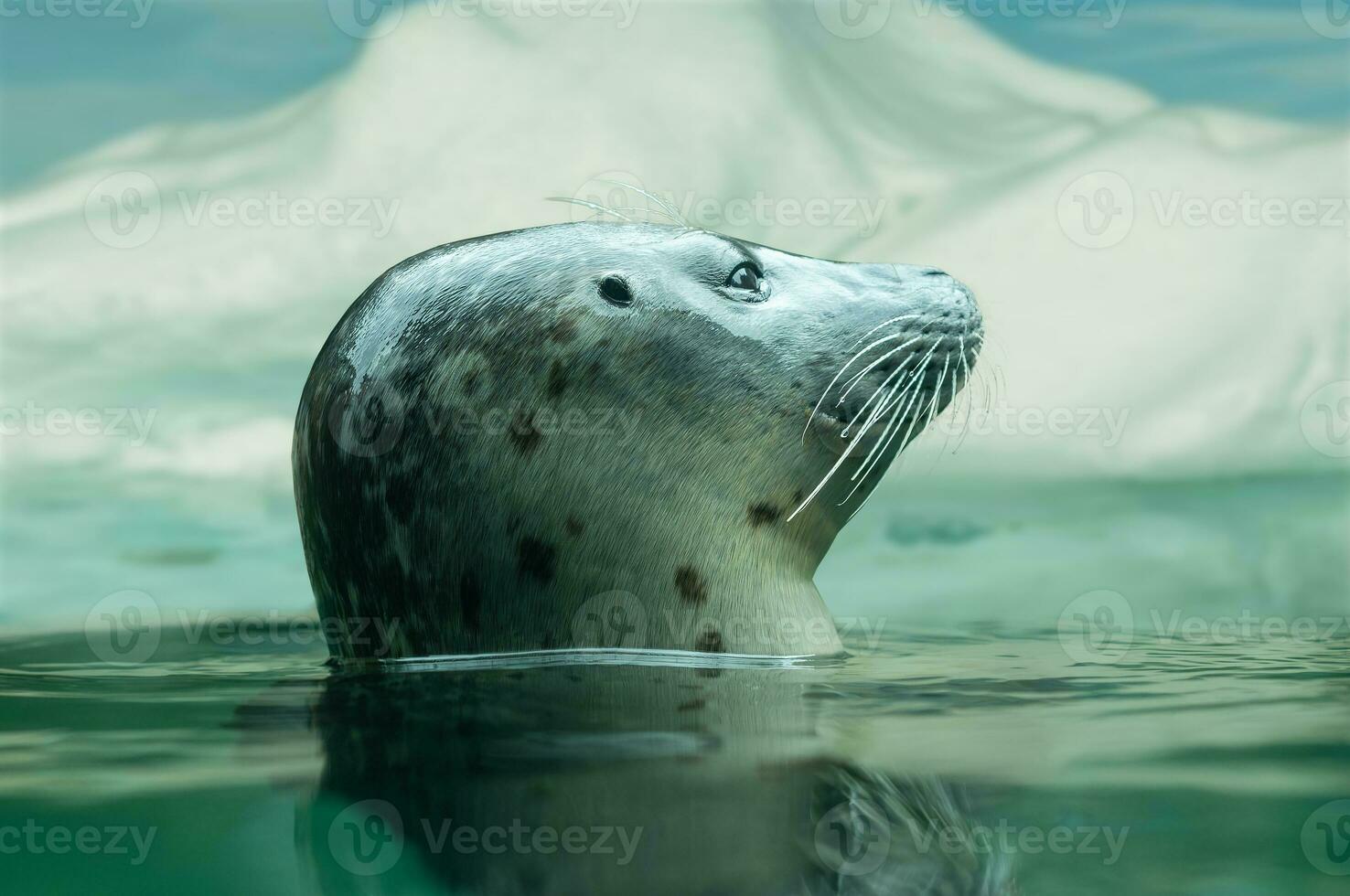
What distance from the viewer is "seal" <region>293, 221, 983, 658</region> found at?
4.26 metres

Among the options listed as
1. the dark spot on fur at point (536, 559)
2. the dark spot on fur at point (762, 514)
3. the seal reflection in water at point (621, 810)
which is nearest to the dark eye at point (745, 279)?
the dark spot on fur at point (762, 514)

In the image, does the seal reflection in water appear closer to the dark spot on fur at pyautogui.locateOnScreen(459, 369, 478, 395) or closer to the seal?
the seal

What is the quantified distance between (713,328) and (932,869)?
8.71 feet

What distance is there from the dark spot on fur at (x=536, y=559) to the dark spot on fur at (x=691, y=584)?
0.40 metres

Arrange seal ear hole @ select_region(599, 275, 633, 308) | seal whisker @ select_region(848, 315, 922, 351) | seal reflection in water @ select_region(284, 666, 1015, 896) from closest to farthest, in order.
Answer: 1. seal reflection in water @ select_region(284, 666, 1015, 896)
2. seal ear hole @ select_region(599, 275, 633, 308)
3. seal whisker @ select_region(848, 315, 922, 351)

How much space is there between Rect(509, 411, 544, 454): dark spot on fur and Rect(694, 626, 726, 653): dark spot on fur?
2.63 feet

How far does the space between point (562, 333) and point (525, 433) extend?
1.14 feet

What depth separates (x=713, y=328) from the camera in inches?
177

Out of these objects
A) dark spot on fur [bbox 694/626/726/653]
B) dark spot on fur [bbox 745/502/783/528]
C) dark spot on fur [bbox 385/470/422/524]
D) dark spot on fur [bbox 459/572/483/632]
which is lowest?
dark spot on fur [bbox 694/626/726/653]

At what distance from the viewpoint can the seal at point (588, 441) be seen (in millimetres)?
4258

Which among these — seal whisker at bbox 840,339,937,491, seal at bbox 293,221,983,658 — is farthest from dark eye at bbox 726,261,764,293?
seal whisker at bbox 840,339,937,491

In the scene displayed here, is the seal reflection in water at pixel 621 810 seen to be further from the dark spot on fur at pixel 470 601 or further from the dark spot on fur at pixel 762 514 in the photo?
the dark spot on fur at pixel 762 514

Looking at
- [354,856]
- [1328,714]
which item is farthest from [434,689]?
[1328,714]

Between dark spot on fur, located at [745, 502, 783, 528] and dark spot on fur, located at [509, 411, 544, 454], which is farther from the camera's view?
dark spot on fur, located at [745, 502, 783, 528]
